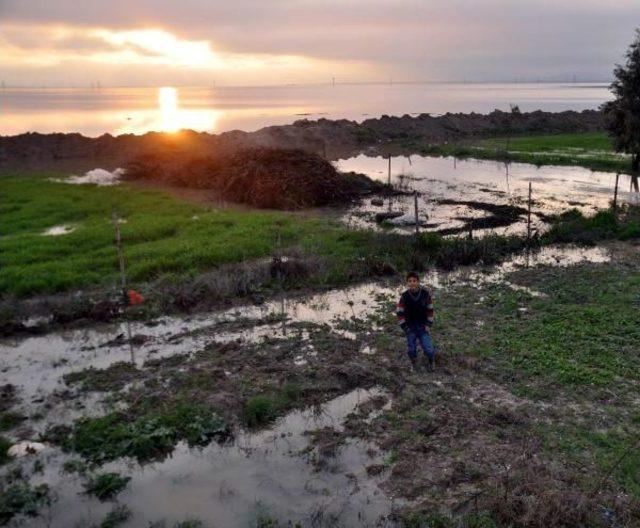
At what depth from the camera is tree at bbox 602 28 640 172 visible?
27.3 m

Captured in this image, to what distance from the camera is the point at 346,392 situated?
30.8ft

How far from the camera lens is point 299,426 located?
8.48m

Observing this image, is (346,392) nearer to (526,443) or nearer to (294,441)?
(294,441)

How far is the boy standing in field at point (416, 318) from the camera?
9.76 metres

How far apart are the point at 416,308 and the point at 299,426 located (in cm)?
284

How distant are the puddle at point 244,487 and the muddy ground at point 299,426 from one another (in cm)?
2

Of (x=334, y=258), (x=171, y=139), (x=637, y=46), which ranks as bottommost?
(x=334, y=258)

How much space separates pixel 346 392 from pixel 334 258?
693 centimetres

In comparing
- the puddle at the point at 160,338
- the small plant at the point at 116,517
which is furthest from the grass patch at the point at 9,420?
the small plant at the point at 116,517

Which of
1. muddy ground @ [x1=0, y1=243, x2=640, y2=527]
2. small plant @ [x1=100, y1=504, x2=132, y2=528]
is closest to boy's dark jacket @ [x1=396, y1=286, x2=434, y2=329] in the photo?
muddy ground @ [x1=0, y1=243, x2=640, y2=527]

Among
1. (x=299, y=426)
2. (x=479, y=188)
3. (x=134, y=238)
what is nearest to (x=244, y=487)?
(x=299, y=426)

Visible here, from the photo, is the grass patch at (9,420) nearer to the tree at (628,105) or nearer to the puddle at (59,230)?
the puddle at (59,230)

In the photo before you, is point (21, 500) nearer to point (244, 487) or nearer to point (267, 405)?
point (244, 487)

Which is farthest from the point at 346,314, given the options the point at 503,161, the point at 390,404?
the point at 503,161
